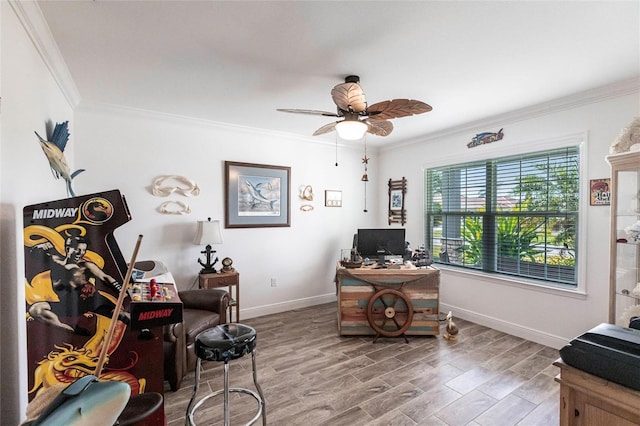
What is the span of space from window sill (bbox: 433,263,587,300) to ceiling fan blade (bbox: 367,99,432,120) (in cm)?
243

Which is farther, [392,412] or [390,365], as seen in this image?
[390,365]

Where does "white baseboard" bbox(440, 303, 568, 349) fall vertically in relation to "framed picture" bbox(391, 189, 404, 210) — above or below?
below

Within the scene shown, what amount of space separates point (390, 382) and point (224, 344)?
154cm

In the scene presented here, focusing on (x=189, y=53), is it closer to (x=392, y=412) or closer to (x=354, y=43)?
(x=354, y=43)

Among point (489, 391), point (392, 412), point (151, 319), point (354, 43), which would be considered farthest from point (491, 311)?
point (151, 319)

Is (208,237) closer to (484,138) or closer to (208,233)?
(208,233)

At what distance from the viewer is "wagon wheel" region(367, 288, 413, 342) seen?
326 centimetres

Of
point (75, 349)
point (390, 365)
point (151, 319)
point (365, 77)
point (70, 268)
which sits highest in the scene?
point (365, 77)

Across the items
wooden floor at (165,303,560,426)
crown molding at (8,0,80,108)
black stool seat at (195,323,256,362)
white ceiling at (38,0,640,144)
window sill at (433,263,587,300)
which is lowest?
wooden floor at (165,303,560,426)

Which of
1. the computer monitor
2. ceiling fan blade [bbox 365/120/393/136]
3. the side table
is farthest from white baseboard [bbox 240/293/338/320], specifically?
ceiling fan blade [bbox 365/120/393/136]

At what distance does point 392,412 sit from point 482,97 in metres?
2.90

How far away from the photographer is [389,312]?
325 cm

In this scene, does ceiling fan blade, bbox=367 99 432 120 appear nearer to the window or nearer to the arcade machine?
the arcade machine

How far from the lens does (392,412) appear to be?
211 centimetres
